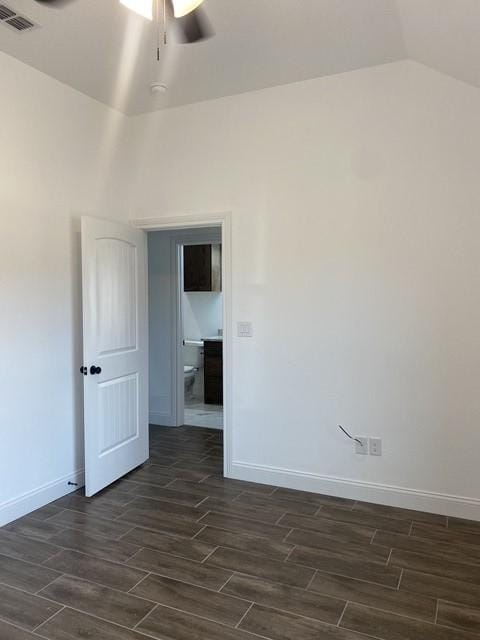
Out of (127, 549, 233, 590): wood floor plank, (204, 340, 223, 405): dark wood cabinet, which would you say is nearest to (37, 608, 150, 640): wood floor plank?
(127, 549, 233, 590): wood floor plank

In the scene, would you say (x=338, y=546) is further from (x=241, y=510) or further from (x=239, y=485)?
(x=239, y=485)

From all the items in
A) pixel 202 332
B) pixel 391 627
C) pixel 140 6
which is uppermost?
pixel 140 6

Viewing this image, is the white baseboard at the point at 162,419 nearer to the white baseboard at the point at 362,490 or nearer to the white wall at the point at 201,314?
the white baseboard at the point at 362,490

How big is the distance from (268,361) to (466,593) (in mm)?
1911

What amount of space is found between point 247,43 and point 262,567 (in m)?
3.08

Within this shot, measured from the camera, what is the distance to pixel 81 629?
2100mm

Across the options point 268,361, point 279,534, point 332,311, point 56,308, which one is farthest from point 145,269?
point 279,534

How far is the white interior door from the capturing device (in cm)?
344

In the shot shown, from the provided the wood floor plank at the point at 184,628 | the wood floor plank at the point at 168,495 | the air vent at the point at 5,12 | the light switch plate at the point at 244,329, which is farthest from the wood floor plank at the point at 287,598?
the air vent at the point at 5,12

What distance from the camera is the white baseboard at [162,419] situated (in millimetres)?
5445

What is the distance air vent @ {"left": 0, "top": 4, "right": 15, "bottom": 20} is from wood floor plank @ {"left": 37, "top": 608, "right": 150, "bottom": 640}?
10.1ft

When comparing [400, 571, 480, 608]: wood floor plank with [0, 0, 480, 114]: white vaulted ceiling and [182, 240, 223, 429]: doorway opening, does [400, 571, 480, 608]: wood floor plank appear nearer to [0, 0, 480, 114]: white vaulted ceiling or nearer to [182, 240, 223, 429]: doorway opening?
[0, 0, 480, 114]: white vaulted ceiling

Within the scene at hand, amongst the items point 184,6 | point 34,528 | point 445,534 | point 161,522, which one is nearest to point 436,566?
point 445,534

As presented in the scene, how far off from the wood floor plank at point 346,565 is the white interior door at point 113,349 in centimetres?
164
